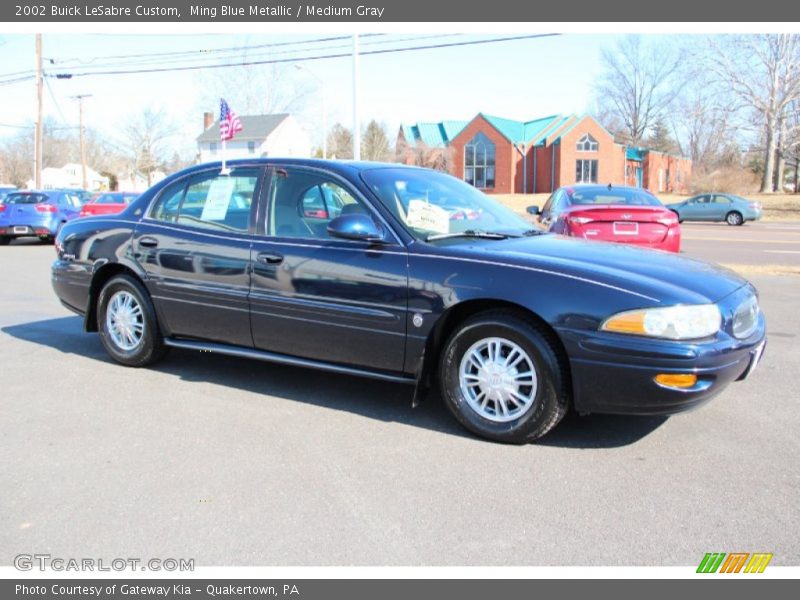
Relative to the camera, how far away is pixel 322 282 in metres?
4.70

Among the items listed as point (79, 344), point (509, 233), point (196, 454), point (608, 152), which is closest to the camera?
point (196, 454)

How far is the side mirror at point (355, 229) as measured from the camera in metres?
4.47

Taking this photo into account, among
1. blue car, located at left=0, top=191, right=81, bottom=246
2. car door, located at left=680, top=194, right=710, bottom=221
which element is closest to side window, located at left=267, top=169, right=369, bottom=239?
blue car, located at left=0, top=191, right=81, bottom=246

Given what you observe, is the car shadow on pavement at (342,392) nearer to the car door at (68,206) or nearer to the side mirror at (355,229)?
the side mirror at (355,229)

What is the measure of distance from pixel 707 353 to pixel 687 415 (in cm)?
102

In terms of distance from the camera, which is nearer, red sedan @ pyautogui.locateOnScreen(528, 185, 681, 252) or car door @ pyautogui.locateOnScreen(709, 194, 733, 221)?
red sedan @ pyautogui.locateOnScreen(528, 185, 681, 252)

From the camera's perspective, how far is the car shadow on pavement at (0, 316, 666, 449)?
4.39 m

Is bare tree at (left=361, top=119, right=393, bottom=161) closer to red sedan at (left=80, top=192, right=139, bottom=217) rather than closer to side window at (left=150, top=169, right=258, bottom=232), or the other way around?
red sedan at (left=80, top=192, right=139, bottom=217)

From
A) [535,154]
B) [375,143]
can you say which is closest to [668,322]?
[535,154]

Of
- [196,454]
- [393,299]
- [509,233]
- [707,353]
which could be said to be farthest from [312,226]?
[707,353]

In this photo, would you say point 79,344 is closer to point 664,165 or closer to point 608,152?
point 608,152

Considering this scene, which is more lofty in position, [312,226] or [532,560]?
[312,226]

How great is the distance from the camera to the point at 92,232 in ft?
19.9
